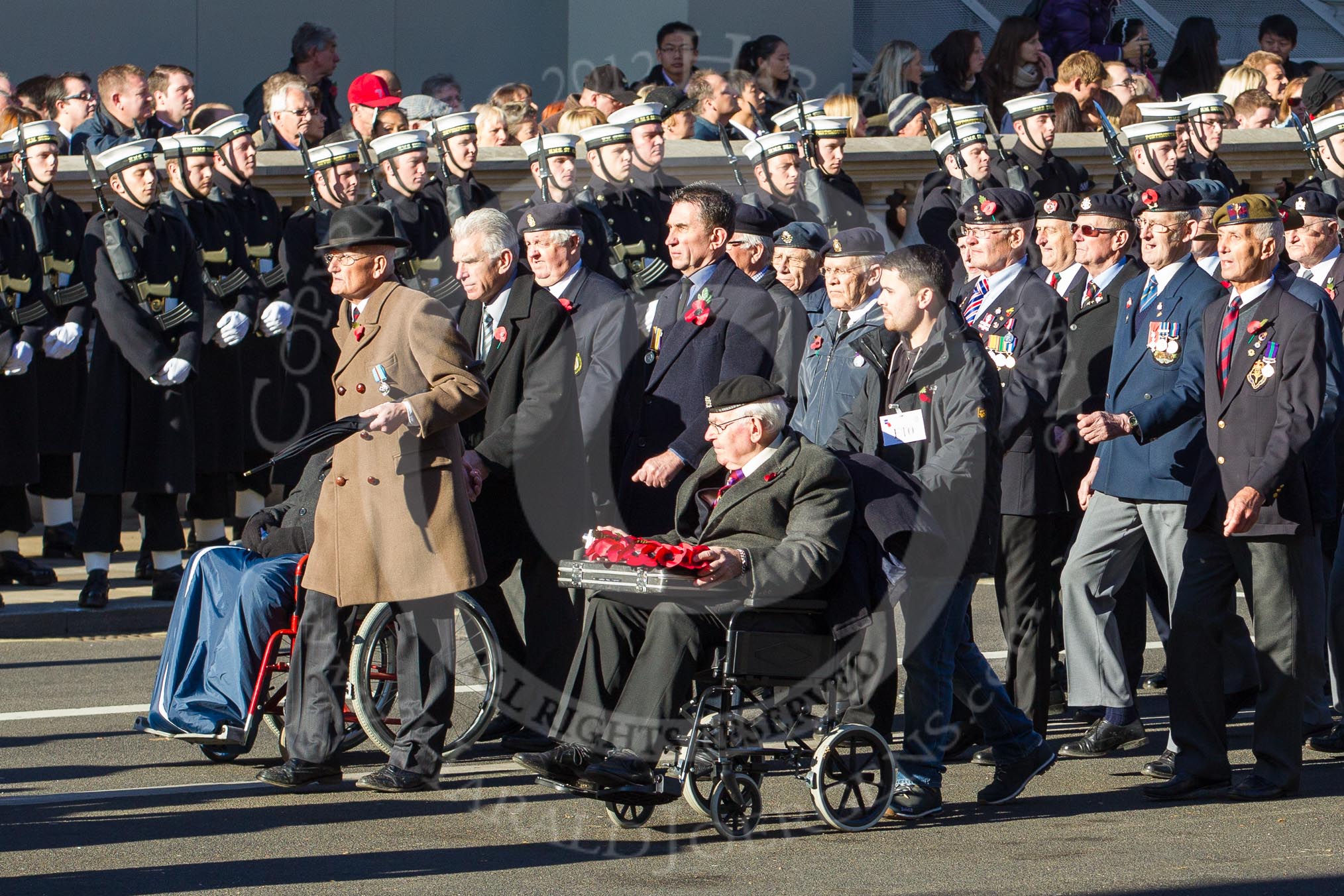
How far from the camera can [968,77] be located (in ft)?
52.6

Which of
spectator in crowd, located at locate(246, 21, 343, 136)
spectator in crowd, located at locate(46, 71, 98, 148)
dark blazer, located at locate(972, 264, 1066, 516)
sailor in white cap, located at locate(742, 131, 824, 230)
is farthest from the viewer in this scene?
spectator in crowd, located at locate(246, 21, 343, 136)

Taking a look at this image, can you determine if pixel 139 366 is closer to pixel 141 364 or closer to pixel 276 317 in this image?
pixel 141 364

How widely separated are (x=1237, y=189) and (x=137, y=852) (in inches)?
383

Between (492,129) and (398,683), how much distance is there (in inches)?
277

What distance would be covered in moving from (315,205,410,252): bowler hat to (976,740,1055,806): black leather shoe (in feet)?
8.83

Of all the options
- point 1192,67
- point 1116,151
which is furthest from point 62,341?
point 1192,67

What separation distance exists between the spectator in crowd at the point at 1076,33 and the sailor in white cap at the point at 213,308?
25.8 feet

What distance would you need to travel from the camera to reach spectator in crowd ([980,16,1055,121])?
15.9 m

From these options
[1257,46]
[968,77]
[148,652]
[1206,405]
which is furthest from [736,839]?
[1257,46]

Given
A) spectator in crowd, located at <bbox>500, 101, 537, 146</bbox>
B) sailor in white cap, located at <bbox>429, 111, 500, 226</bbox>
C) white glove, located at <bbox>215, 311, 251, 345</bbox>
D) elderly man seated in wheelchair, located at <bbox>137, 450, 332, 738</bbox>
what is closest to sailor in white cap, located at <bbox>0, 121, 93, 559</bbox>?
white glove, located at <bbox>215, 311, 251, 345</bbox>

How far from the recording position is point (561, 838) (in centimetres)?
707

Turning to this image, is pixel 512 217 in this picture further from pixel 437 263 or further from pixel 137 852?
pixel 137 852

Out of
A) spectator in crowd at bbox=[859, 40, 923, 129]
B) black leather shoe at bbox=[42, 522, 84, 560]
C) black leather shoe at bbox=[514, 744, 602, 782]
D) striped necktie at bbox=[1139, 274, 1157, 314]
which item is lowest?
black leather shoe at bbox=[514, 744, 602, 782]

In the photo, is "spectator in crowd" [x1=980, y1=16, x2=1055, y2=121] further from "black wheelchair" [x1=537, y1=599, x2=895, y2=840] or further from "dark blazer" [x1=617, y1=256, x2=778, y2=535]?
"black wheelchair" [x1=537, y1=599, x2=895, y2=840]
